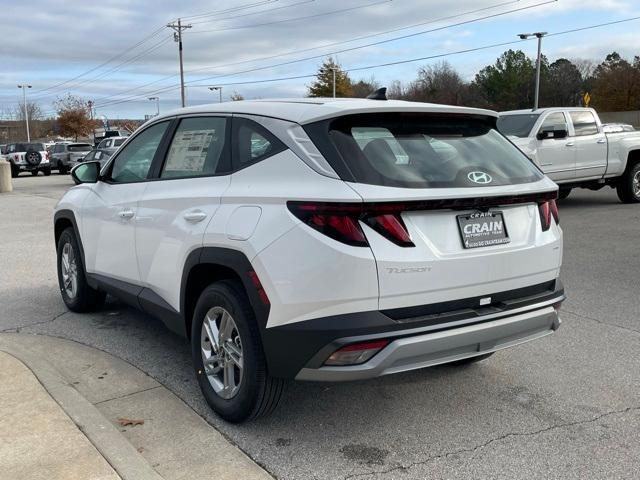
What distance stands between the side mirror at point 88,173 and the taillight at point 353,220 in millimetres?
2926

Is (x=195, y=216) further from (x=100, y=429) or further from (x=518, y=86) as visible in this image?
(x=518, y=86)

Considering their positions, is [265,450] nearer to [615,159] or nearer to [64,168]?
[615,159]

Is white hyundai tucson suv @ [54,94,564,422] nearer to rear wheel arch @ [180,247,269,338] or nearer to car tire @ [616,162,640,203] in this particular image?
rear wheel arch @ [180,247,269,338]

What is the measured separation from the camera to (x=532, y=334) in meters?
3.56

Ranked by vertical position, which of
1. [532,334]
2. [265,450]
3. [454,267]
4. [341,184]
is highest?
[341,184]

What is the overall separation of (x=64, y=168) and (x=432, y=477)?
3440cm

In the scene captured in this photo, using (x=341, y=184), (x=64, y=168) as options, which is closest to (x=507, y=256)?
(x=341, y=184)

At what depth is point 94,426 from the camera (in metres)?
3.48

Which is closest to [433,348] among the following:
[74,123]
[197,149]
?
[197,149]

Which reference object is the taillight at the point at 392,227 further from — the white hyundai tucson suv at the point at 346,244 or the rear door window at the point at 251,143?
the rear door window at the point at 251,143

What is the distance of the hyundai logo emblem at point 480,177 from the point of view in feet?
11.1

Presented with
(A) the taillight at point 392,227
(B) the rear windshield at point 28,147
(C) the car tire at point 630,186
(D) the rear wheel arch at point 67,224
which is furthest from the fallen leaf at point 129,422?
(B) the rear windshield at point 28,147

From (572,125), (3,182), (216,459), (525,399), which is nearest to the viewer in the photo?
(216,459)

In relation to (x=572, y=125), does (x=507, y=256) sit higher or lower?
lower
